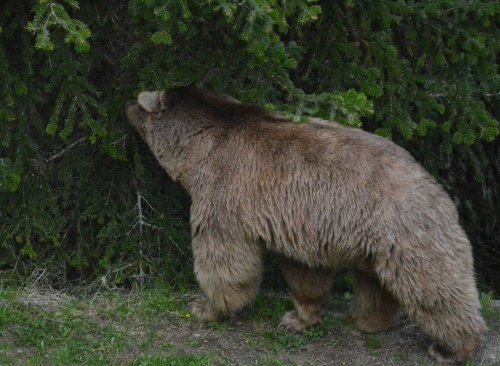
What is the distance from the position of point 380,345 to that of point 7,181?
3.59 meters

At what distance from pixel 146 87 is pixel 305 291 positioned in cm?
245

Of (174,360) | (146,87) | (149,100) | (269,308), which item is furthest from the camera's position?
(146,87)

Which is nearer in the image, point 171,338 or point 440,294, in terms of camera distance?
point 440,294

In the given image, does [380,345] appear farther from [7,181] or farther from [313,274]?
[7,181]

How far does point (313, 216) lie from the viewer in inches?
263

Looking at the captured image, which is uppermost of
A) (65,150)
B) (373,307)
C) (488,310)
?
(65,150)

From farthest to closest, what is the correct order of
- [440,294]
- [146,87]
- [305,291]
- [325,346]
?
[146,87] < [305,291] < [325,346] < [440,294]

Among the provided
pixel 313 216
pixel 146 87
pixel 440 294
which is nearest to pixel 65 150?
pixel 146 87

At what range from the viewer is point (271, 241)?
22.8 feet

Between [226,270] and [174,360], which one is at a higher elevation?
[226,270]

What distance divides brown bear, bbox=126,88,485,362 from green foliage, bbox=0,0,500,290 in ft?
2.06

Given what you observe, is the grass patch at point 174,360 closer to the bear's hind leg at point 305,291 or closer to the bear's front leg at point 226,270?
the bear's front leg at point 226,270

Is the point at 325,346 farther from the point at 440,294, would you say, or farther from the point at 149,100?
the point at 149,100

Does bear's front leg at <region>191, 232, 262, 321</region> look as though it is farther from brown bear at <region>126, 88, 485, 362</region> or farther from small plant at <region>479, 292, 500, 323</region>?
small plant at <region>479, 292, 500, 323</region>
